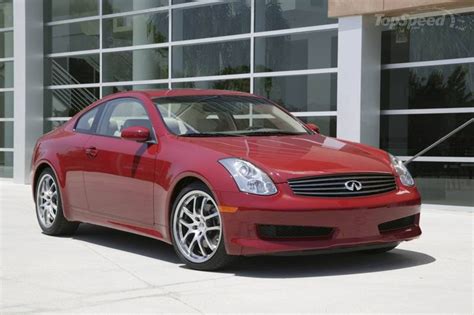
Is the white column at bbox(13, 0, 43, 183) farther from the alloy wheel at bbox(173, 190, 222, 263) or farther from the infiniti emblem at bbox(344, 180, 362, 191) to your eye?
the infiniti emblem at bbox(344, 180, 362, 191)

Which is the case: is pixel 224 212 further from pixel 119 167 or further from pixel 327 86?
pixel 327 86

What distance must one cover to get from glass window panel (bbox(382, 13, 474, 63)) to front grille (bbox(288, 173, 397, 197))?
5181mm

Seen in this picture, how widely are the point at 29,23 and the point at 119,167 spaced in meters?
10.6

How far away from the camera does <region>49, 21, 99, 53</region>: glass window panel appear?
625 inches

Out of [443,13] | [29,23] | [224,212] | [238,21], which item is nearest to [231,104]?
[224,212]

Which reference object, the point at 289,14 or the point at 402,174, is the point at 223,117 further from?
the point at 289,14

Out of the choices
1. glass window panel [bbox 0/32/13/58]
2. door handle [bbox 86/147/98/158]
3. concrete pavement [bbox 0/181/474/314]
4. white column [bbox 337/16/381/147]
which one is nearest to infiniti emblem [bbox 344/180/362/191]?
concrete pavement [bbox 0/181/474/314]

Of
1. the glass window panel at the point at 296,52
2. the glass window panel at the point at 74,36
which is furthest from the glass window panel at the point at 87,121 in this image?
the glass window panel at the point at 74,36

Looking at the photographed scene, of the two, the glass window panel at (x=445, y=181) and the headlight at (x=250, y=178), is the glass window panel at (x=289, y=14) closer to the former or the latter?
the glass window panel at (x=445, y=181)

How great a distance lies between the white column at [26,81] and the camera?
52.5ft

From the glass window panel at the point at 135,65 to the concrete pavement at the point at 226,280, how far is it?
7.41 metres

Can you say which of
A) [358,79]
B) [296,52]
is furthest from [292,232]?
[296,52]

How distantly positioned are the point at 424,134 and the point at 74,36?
871 cm

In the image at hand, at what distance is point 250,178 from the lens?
544 cm
